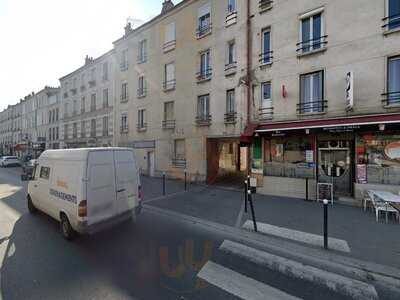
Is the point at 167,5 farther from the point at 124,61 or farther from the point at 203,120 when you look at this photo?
the point at 203,120

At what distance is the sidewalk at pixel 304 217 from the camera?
15.8 ft

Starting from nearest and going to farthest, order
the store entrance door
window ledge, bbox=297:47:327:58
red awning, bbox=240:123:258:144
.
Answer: the store entrance door < window ledge, bbox=297:47:327:58 < red awning, bbox=240:123:258:144

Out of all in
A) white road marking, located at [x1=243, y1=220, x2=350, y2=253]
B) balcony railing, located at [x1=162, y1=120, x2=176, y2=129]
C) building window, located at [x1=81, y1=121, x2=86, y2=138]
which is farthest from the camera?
building window, located at [x1=81, y1=121, x2=86, y2=138]

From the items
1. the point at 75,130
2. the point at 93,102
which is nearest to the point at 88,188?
the point at 93,102

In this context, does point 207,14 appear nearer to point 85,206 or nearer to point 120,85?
point 120,85

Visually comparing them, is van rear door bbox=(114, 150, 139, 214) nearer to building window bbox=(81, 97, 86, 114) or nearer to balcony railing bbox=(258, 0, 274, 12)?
→ balcony railing bbox=(258, 0, 274, 12)

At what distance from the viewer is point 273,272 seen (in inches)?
153

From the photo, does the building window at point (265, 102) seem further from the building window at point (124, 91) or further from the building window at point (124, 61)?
the building window at point (124, 61)

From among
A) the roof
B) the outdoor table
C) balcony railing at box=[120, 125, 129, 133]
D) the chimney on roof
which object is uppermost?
the chimney on roof

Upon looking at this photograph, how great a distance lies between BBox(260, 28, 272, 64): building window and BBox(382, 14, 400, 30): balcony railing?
4240mm

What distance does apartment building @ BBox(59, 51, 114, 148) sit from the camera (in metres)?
21.6

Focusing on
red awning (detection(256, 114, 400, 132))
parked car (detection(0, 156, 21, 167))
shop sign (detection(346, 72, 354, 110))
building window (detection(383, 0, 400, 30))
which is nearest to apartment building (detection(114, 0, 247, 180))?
red awning (detection(256, 114, 400, 132))

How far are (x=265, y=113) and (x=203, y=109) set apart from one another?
13.6 ft

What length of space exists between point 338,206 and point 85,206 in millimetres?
8301
